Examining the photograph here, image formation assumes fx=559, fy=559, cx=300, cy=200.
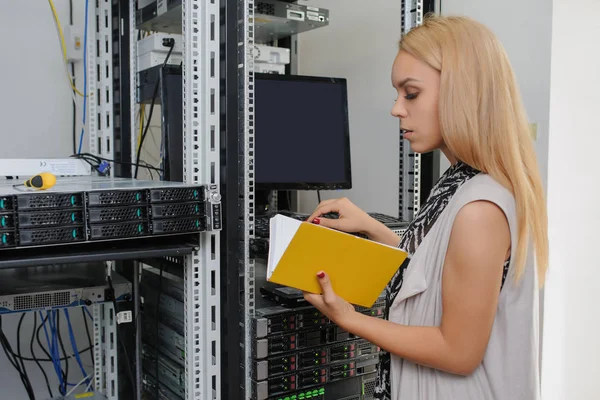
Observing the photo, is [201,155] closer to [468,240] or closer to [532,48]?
[468,240]

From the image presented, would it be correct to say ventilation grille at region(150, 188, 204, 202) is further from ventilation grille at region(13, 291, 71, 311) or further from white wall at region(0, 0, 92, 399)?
white wall at region(0, 0, 92, 399)

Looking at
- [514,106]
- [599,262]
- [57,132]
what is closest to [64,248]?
[514,106]

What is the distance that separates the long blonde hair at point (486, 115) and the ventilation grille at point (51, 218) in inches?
27.5

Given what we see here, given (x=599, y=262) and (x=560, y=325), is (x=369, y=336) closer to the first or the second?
(x=560, y=325)

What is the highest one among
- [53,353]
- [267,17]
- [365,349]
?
[267,17]

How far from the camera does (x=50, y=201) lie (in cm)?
104

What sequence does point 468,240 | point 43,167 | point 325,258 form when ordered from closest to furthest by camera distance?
point 468,240 → point 325,258 → point 43,167

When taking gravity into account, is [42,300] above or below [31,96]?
below

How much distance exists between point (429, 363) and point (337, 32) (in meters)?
1.77

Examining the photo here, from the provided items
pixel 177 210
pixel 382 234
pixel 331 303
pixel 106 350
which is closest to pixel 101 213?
pixel 177 210

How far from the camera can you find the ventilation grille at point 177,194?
1159 mm

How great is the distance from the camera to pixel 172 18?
1646 millimetres

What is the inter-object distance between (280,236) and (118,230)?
36 cm

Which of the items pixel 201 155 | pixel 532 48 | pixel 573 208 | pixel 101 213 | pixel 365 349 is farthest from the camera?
pixel 573 208
